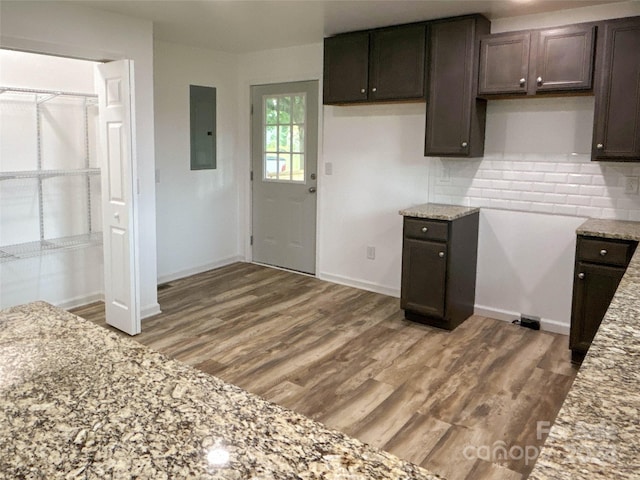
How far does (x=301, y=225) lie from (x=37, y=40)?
9.65ft

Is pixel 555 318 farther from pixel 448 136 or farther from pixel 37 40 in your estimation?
pixel 37 40

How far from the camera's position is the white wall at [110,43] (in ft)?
10.8

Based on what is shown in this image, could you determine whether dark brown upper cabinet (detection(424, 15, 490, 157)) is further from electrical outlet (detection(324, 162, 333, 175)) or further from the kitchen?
electrical outlet (detection(324, 162, 333, 175))

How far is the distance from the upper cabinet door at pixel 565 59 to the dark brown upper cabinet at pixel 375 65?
0.90 meters

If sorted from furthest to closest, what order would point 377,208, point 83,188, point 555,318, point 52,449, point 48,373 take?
point 377,208
point 83,188
point 555,318
point 48,373
point 52,449

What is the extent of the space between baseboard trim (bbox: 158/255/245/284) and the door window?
1025 millimetres

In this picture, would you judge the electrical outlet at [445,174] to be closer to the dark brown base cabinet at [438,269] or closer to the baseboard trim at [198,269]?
the dark brown base cabinet at [438,269]

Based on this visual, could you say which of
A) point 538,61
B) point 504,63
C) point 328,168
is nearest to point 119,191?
point 328,168

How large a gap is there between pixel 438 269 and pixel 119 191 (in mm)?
2428

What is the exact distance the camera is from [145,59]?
4.03m

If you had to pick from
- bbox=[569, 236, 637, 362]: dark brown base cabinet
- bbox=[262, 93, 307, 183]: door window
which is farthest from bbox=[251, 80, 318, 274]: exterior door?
bbox=[569, 236, 637, 362]: dark brown base cabinet

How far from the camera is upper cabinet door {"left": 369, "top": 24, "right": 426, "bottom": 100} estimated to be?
4090mm

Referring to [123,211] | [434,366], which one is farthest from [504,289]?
[123,211]

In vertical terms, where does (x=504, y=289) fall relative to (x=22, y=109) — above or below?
below
